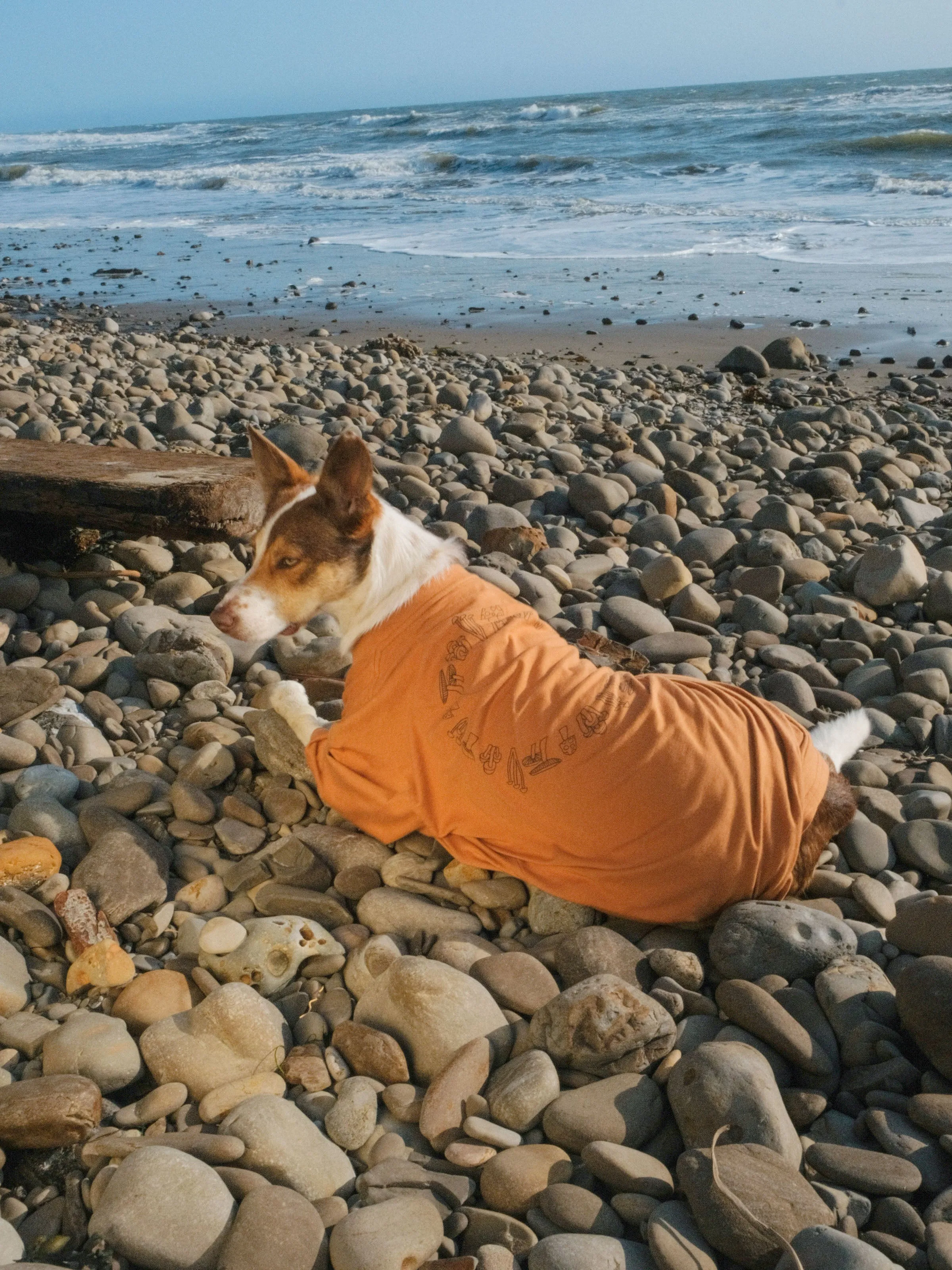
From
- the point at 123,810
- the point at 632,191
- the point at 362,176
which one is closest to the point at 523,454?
the point at 123,810

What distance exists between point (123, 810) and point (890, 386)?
34.2ft

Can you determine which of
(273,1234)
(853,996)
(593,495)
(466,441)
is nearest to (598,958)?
(853,996)

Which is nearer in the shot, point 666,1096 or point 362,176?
point 666,1096

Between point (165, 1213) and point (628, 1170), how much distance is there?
3.79 feet

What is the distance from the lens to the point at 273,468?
4250 millimetres

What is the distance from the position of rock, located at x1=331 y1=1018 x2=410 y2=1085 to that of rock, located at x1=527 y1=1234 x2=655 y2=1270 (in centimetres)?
74

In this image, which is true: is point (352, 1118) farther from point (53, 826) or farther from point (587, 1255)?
point (53, 826)

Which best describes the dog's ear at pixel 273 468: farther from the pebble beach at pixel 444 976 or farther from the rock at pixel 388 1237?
the rock at pixel 388 1237

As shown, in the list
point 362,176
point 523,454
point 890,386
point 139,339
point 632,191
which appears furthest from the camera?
point 362,176

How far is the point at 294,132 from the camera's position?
59.4 meters

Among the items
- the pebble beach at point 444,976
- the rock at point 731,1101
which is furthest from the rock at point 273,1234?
the rock at point 731,1101

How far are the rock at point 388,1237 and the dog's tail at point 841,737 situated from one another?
Result: 2372 millimetres

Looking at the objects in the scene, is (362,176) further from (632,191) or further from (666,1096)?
(666,1096)

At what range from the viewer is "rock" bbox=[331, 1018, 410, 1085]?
306 cm
